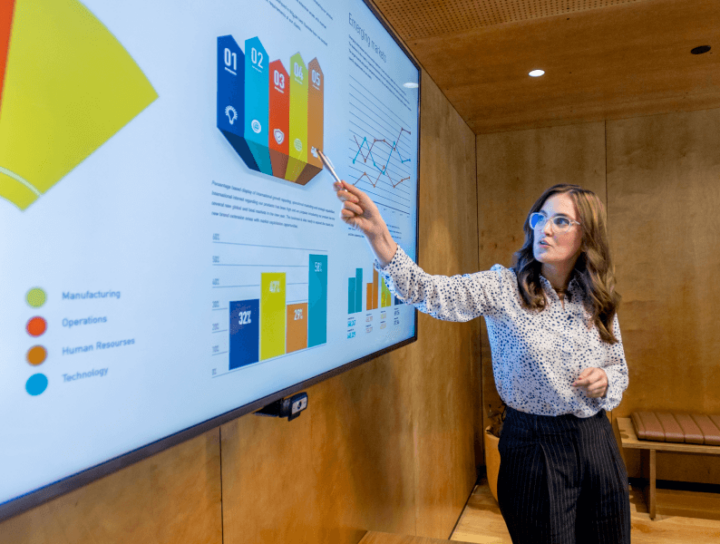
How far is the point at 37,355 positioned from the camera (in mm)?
532

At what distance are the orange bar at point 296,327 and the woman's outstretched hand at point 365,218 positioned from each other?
8.5 inches

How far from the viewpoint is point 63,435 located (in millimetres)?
564

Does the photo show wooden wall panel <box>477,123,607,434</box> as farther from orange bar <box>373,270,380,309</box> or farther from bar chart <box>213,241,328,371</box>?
bar chart <box>213,241,328,371</box>

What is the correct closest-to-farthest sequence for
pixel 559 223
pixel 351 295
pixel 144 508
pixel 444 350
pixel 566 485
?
pixel 144 508 < pixel 351 295 < pixel 566 485 < pixel 559 223 < pixel 444 350

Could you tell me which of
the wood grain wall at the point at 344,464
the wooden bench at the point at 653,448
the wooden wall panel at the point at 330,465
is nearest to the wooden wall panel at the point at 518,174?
the wood grain wall at the point at 344,464

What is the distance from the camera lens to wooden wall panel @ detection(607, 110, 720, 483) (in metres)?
3.45

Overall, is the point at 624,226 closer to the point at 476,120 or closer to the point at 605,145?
the point at 605,145

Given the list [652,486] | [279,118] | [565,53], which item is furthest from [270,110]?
[652,486]

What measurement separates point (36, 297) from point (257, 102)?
52cm

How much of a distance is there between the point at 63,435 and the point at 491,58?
248cm

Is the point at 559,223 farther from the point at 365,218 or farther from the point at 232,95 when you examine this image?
the point at 232,95

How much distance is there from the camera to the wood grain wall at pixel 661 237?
346cm

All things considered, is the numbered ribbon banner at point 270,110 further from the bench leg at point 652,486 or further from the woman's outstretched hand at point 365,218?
the bench leg at point 652,486

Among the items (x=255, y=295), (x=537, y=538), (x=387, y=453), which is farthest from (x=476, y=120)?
(x=255, y=295)
